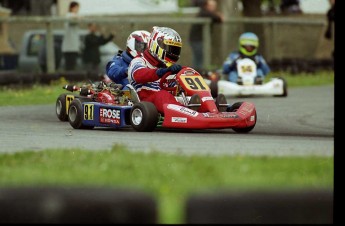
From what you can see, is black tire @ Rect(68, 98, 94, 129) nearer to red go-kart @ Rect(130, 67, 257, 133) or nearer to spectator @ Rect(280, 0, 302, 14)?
red go-kart @ Rect(130, 67, 257, 133)

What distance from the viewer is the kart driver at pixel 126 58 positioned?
30.4 feet

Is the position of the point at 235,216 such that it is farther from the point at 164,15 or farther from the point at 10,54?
the point at 164,15

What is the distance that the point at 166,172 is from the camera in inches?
208

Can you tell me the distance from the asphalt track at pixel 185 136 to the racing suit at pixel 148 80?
0.26 m

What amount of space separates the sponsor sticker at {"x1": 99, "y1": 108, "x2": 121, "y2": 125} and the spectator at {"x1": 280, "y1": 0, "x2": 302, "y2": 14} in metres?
23.3

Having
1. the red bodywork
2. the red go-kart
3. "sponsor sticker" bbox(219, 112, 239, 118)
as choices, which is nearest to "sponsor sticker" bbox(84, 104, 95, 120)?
the red go-kart

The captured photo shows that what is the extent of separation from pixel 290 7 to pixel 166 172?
2874 centimetres

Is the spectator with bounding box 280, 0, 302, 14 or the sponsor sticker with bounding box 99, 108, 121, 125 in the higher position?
Answer: the sponsor sticker with bounding box 99, 108, 121, 125

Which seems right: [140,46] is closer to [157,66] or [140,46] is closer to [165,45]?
[157,66]

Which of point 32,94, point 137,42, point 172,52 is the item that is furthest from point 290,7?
point 172,52

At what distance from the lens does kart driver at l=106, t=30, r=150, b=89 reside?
9273mm

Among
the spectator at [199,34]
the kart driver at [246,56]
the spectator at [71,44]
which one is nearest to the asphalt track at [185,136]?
the kart driver at [246,56]

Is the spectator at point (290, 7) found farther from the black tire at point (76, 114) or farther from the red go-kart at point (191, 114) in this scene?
the red go-kart at point (191, 114)

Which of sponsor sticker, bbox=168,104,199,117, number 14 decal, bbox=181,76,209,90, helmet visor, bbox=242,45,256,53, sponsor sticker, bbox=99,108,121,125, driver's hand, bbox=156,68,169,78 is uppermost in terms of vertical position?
driver's hand, bbox=156,68,169,78
